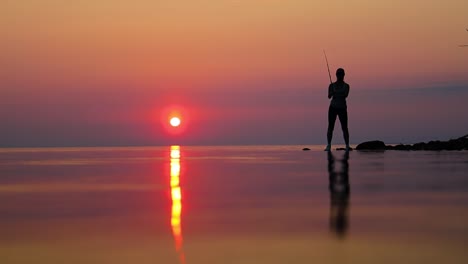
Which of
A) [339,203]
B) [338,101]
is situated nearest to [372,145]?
[338,101]

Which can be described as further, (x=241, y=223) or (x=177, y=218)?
(x=177, y=218)

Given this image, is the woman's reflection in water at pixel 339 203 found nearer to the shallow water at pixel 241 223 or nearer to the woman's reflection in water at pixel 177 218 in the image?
the shallow water at pixel 241 223

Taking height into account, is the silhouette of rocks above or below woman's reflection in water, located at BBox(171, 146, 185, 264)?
above

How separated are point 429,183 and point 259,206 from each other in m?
3.93

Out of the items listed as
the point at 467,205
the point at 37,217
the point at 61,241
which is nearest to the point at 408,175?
the point at 467,205

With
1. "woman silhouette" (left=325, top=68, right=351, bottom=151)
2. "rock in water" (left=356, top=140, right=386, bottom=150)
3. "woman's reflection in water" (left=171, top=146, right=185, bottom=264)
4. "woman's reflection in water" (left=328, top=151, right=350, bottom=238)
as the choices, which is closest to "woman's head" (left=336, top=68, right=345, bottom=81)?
"woman silhouette" (left=325, top=68, right=351, bottom=151)

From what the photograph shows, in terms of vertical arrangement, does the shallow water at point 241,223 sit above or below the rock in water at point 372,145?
below

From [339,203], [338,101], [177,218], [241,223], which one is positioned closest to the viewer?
[241,223]

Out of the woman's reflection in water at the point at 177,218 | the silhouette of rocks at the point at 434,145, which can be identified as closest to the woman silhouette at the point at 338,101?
the silhouette of rocks at the point at 434,145

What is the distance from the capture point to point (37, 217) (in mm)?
7066

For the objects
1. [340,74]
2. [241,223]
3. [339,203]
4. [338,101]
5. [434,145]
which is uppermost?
[340,74]

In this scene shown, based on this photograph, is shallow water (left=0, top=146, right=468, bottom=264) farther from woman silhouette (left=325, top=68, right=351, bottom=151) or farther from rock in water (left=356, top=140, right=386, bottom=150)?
rock in water (left=356, top=140, right=386, bottom=150)

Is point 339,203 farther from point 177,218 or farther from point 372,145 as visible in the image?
point 372,145

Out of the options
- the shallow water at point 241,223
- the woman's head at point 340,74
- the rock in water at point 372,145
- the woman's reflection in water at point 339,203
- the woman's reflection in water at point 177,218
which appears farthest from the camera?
the rock in water at point 372,145
